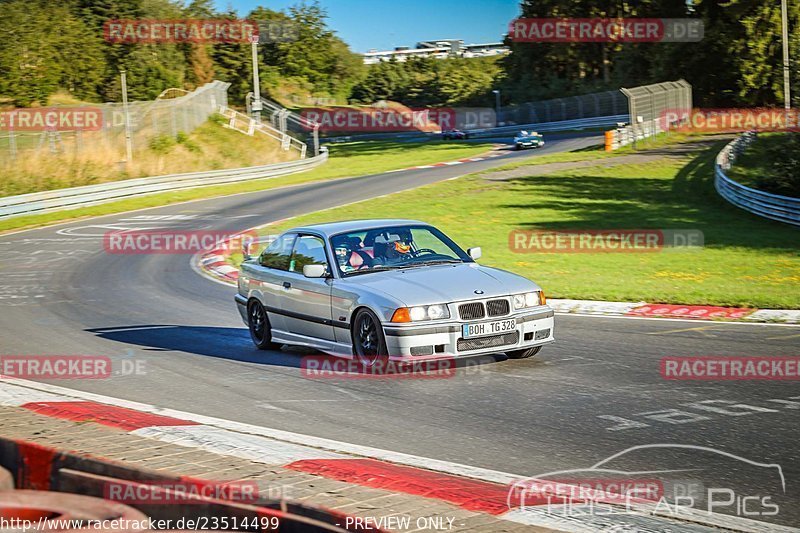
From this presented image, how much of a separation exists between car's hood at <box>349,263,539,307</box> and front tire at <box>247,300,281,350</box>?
5.85 ft

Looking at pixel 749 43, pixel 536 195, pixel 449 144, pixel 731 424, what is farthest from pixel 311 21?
pixel 731 424

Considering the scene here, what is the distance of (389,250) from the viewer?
1087 cm

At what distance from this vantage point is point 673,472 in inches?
240

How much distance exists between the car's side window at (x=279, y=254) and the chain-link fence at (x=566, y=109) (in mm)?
66331

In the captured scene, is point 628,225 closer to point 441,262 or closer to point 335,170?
point 441,262

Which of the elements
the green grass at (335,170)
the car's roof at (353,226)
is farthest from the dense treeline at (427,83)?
the car's roof at (353,226)

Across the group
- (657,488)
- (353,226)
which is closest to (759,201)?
(353,226)

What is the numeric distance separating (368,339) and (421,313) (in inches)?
30.2

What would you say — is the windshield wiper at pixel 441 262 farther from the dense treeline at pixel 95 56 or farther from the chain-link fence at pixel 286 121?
the dense treeline at pixel 95 56

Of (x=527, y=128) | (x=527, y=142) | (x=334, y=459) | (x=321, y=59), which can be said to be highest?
(x=321, y=59)

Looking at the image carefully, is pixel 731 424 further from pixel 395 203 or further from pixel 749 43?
pixel 749 43

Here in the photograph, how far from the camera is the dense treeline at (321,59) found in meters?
57.8

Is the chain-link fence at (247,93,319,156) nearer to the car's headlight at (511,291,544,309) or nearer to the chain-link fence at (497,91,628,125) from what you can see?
the chain-link fence at (497,91,628,125)

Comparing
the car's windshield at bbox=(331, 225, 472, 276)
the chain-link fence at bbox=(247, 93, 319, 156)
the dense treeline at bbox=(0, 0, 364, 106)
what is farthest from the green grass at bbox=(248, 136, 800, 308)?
the dense treeline at bbox=(0, 0, 364, 106)
